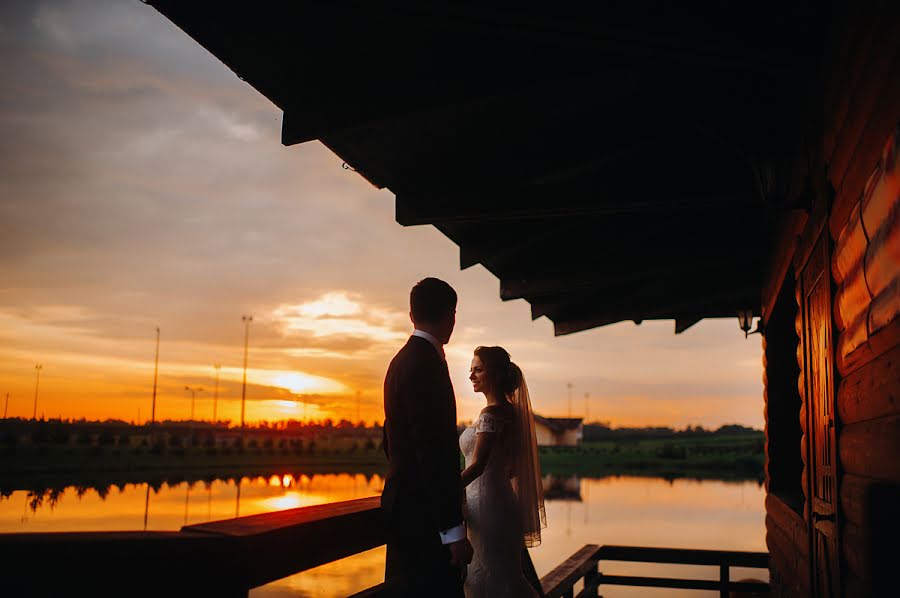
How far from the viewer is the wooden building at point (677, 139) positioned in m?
2.38

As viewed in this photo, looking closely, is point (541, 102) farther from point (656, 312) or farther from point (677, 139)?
point (656, 312)

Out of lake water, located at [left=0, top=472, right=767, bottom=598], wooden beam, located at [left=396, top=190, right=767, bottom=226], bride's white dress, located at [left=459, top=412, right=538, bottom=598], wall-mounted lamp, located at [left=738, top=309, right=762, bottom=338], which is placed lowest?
lake water, located at [left=0, top=472, right=767, bottom=598]

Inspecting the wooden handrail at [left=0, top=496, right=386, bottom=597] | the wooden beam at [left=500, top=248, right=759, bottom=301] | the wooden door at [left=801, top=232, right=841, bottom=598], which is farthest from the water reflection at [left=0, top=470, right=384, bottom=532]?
the wooden handrail at [left=0, top=496, right=386, bottom=597]

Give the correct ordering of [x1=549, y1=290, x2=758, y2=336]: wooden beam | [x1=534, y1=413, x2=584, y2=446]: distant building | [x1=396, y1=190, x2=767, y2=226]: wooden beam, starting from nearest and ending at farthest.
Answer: [x1=396, y1=190, x2=767, y2=226]: wooden beam < [x1=549, y1=290, x2=758, y2=336]: wooden beam < [x1=534, y1=413, x2=584, y2=446]: distant building

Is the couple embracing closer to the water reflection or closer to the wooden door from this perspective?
the wooden door

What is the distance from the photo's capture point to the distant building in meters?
104

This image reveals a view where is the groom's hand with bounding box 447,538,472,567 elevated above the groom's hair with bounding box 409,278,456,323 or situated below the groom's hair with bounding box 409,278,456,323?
below

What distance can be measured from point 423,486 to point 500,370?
8.38 feet

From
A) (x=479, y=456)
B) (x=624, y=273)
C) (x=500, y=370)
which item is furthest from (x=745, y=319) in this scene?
(x=479, y=456)

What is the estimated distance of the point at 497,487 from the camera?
480cm

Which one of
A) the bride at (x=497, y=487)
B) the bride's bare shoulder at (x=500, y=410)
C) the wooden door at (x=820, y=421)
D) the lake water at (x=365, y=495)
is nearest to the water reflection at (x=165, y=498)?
the lake water at (x=365, y=495)

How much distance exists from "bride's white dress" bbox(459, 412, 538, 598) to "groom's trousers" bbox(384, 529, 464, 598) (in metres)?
2.09

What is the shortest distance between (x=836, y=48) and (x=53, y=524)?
46.8 meters

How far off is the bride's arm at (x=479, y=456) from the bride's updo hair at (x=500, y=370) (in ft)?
1.47
